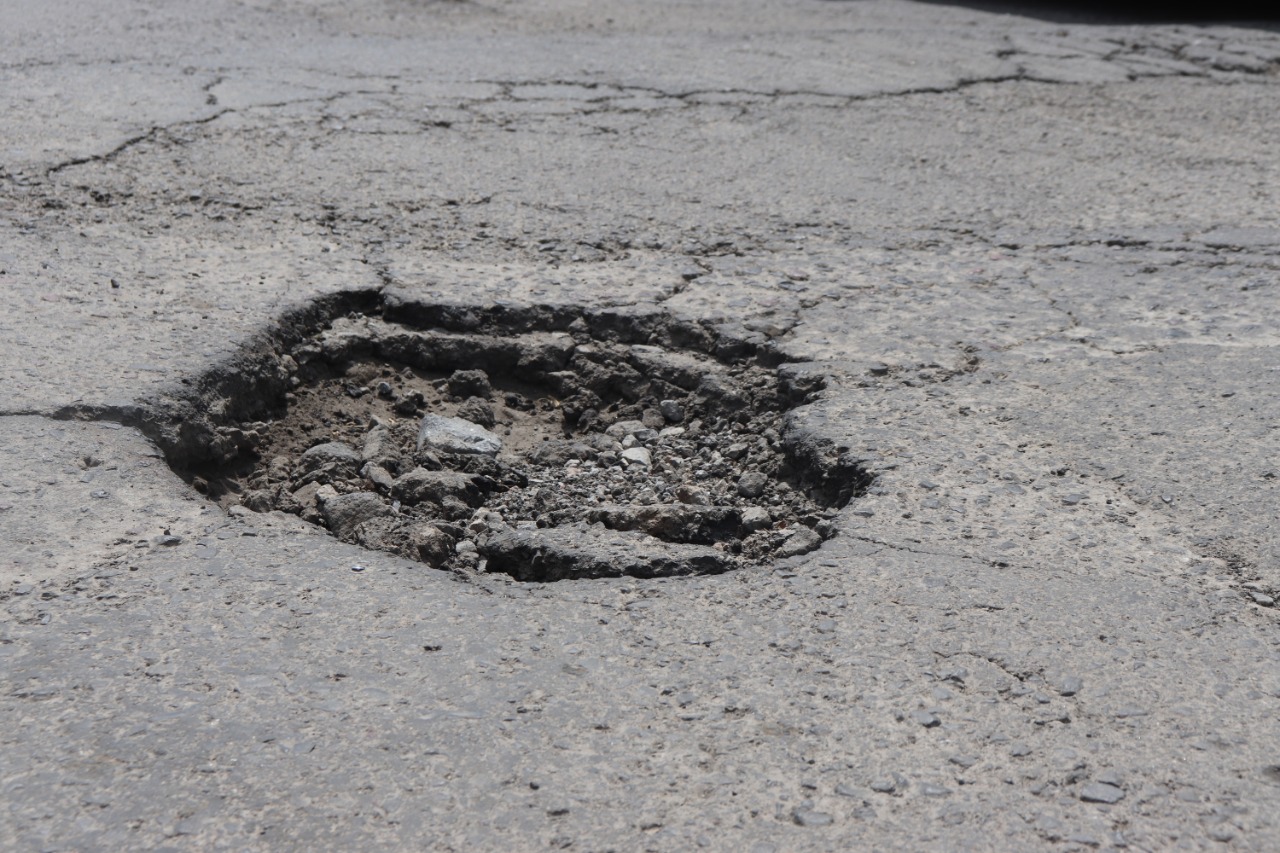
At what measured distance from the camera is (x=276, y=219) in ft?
11.4

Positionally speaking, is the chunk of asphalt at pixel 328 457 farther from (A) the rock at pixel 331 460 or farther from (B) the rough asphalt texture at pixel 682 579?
(B) the rough asphalt texture at pixel 682 579

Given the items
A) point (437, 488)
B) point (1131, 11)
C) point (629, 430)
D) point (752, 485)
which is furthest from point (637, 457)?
point (1131, 11)

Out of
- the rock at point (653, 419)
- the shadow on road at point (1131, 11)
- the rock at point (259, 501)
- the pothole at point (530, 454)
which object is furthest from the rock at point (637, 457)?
the shadow on road at point (1131, 11)

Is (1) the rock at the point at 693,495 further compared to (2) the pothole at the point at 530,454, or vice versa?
(1) the rock at the point at 693,495

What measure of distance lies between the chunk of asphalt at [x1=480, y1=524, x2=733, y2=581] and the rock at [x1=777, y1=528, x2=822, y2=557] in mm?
96

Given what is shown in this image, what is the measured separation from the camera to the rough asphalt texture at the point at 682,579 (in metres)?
1.56

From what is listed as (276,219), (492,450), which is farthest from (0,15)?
(492,450)

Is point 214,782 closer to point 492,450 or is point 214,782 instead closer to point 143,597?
point 143,597

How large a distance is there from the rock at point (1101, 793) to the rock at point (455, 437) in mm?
1384

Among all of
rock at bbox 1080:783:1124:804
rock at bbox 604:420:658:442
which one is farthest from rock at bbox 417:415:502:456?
rock at bbox 1080:783:1124:804

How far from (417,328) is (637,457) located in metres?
0.70

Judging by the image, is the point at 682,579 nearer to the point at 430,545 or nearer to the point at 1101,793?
the point at 430,545

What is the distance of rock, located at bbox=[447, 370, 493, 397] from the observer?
2826 millimetres

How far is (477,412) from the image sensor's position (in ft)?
8.95
